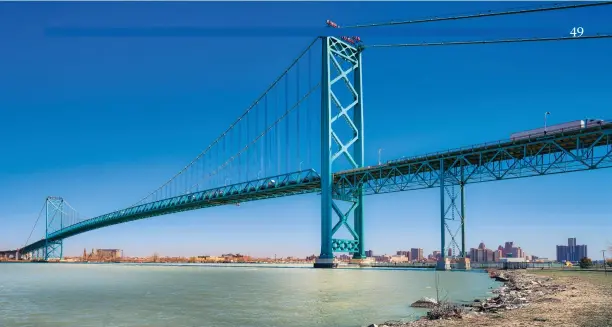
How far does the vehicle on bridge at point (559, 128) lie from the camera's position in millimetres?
50691

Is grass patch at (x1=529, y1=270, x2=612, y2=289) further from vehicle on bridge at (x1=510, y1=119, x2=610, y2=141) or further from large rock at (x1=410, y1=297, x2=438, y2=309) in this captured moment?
vehicle on bridge at (x1=510, y1=119, x2=610, y2=141)

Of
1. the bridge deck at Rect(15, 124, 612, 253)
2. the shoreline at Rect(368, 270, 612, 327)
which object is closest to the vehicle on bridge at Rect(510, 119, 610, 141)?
the bridge deck at Rect(15, 124, 612, 253)

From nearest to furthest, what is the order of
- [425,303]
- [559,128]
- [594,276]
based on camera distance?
[425,303], [594,276], [559,128]

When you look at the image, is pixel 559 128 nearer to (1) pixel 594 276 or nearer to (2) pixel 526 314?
(1) pixel 594 276

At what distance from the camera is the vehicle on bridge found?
166 feet

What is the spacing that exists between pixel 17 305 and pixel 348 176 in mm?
50101

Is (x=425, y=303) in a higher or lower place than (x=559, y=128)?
lower

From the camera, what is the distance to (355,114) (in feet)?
253

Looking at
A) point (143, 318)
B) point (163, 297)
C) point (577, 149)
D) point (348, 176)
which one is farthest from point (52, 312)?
point (348, 176)

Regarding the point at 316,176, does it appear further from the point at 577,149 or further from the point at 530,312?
the point at 530,312

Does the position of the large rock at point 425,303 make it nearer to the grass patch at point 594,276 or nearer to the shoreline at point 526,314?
the shoreline at point 526,314

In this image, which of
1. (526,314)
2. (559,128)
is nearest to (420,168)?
(559,128)

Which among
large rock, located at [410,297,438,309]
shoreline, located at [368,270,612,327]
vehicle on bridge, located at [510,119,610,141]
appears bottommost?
large rock, located at [410,297,438,309]

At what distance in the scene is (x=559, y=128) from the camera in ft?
173
